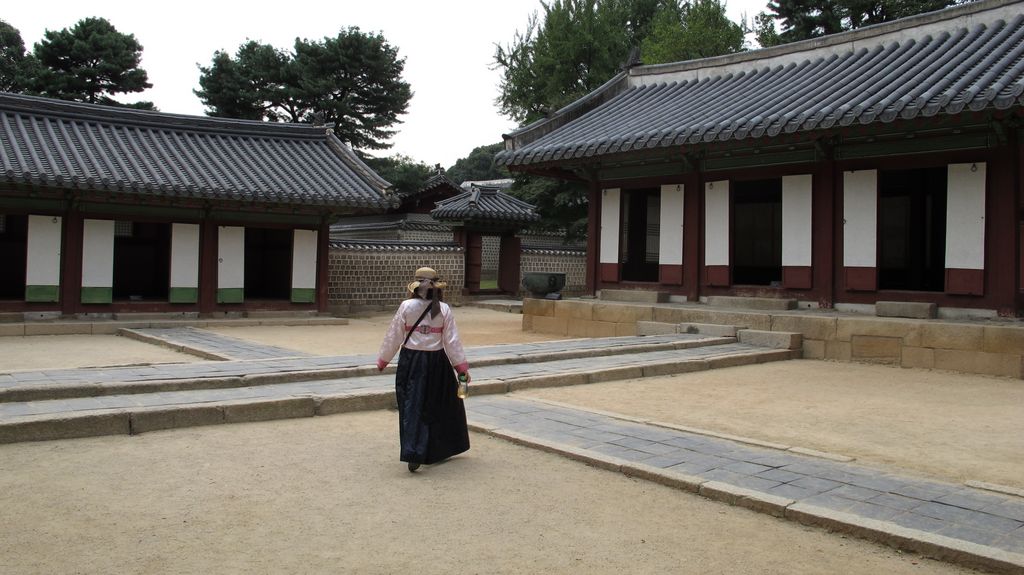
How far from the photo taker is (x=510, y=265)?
2395 centimetres

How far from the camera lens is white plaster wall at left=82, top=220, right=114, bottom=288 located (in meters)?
14.4

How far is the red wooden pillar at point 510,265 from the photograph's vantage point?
77.9 feet

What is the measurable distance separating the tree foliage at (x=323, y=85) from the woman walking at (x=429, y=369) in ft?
87.4

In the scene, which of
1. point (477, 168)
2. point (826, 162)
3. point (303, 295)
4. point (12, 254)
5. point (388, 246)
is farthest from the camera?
point (477, 168)

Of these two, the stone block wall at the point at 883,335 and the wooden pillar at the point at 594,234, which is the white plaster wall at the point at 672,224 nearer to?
the stone block wall at the point at 883,335

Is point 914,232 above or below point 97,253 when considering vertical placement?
above

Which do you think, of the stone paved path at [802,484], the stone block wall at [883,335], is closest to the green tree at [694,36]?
the stone block wall at [883,335]

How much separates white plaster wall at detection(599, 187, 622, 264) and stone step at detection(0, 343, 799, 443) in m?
5.80

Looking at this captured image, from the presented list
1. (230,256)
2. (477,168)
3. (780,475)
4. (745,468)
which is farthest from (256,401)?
(477,168)

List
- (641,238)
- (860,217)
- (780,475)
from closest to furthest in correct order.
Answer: (780,475)
(860,217)
(641,238)

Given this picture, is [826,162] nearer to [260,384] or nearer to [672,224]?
[672,224]

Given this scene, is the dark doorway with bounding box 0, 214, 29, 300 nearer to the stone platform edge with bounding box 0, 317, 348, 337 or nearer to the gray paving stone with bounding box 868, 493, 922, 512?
the stone platform edge with bounding box 0, 317, 348, 337

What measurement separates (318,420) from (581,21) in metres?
29.4

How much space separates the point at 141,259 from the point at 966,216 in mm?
16782
